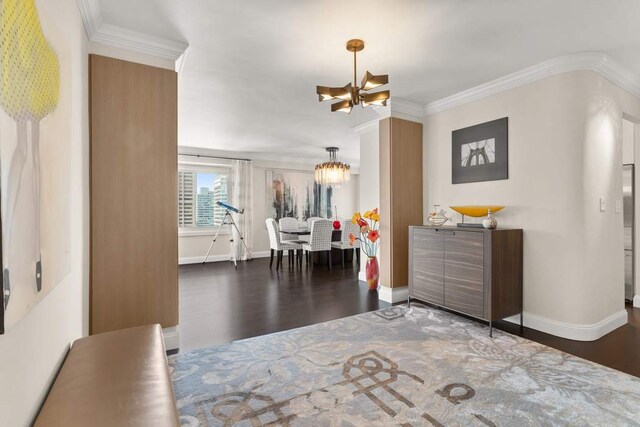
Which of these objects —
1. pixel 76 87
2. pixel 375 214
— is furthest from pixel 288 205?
pixel 76 87

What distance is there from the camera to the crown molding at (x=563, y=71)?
9.25 ft

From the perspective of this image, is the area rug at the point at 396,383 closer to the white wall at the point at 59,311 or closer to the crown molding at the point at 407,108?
the white wall at the point at 59,311

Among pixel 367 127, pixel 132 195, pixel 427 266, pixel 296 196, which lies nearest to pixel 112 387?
pixel 132 195

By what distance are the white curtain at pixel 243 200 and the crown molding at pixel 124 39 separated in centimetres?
467

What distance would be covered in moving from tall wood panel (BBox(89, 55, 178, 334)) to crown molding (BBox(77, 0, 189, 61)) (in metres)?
0.13

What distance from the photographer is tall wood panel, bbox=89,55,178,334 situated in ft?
7.88

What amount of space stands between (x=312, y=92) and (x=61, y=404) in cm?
342

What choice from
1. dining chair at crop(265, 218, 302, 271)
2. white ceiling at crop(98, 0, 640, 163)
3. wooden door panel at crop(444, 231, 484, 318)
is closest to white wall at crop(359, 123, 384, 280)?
white ceiling at crop(98, 0, 640, 163)

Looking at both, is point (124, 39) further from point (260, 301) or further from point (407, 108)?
point (407, 108)

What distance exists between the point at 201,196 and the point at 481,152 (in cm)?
575

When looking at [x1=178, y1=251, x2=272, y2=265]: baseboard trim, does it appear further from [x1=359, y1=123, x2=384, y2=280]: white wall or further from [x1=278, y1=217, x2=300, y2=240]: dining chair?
[x1=359, y1=123, x2=384, y2=280]: white wall

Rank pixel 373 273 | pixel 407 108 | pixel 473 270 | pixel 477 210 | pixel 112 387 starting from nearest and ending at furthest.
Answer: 1. pixel 112 387
2. pixel 473 270
3. pixel 477 210
4. pixel 407 108
5. pixel 373 273

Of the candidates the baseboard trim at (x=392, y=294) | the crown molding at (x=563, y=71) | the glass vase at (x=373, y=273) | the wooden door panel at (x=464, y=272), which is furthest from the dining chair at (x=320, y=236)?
the crown molding at (x=563, y=71)

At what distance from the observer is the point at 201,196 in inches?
285
